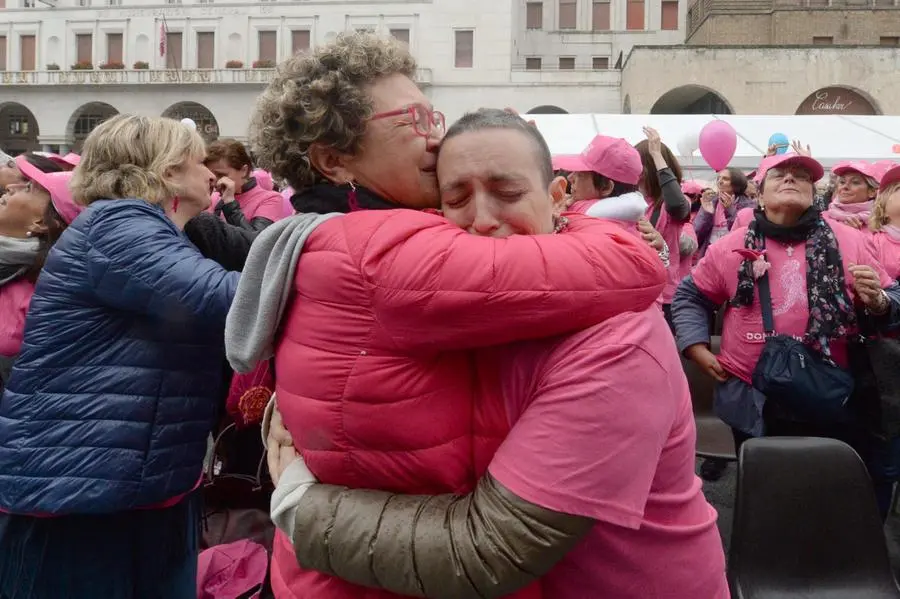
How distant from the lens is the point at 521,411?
3.59 feet

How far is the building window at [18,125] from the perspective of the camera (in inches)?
1549

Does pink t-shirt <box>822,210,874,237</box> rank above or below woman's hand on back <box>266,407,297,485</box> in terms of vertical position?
above

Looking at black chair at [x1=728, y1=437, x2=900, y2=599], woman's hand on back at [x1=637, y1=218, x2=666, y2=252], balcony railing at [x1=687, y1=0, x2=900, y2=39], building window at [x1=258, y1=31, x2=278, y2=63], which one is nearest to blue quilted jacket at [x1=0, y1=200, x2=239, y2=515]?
black chair at [x1=728, y1=437, x2=900, y2=599]

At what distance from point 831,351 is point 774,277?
0.41 m

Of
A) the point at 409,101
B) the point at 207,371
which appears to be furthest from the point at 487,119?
the point at 207,371

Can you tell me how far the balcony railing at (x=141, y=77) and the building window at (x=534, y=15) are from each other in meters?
13.8

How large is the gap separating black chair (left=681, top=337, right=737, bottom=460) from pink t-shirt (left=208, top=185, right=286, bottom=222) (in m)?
2.86

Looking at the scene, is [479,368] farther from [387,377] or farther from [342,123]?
[342,123]

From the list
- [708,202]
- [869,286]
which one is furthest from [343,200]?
[708,202]

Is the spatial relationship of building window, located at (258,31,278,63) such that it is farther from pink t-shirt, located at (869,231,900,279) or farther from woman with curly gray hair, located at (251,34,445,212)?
woman with curly gray hair, located at (251,34,445,212)

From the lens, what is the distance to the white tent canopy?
1142 cm

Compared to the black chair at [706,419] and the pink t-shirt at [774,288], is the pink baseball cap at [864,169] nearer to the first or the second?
the black chair at [706,419]

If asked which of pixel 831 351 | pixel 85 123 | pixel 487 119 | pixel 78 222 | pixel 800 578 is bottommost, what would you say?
pixel 800 578

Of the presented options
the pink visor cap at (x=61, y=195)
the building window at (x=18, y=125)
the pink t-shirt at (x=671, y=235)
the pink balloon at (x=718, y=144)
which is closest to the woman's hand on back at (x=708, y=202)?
the pink t-shirt at (x=671, y=235)
